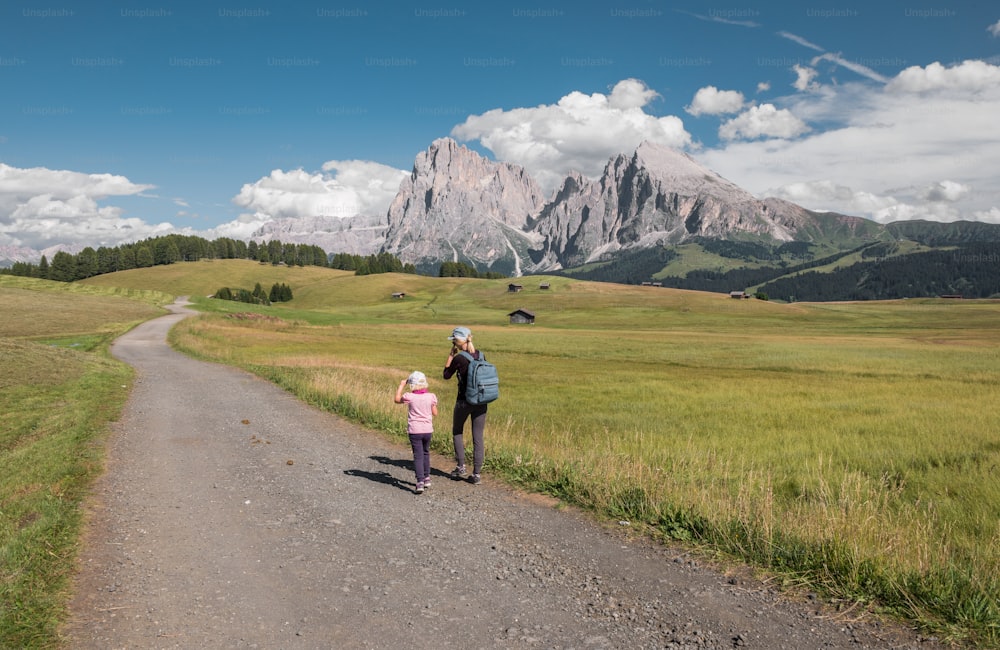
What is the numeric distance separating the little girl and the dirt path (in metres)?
0.44

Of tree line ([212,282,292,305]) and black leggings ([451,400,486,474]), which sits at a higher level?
tree line ([212,282,292,305])

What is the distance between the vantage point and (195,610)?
6406 millimetres

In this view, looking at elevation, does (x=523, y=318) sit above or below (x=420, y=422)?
below

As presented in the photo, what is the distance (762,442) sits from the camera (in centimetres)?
1822

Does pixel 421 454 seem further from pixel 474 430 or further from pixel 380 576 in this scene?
pixel 380 576

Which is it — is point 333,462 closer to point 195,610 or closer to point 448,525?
point 448,525

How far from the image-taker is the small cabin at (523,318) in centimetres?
12988

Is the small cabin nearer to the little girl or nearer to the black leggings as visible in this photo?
the black leggings

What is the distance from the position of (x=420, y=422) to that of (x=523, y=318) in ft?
394

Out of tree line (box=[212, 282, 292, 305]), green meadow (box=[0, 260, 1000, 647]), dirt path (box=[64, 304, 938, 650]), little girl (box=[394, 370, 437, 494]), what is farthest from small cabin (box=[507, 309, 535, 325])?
dirt path (box=[64, 304, 938, 650])

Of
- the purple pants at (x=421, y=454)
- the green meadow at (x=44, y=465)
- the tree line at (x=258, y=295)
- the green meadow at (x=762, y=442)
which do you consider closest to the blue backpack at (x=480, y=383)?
the purple pants at (x=421, y=454)

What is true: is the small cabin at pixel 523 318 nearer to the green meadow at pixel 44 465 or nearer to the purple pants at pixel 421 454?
the green meadow at pixel 44 465

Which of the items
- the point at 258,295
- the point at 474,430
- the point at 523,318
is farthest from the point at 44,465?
the point at 258,295

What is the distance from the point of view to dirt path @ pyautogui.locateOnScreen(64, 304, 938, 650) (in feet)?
19.8
